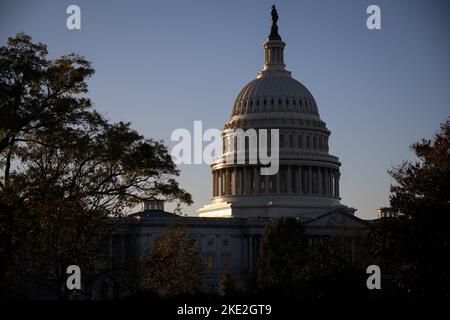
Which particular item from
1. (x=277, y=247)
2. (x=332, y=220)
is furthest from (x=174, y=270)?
(x=332, y=220)

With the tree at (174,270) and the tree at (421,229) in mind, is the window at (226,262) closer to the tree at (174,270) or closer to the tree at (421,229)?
the tree at (174,270)

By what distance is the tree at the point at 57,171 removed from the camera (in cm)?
5659

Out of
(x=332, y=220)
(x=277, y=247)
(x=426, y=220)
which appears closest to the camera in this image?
(x=426, y=220)

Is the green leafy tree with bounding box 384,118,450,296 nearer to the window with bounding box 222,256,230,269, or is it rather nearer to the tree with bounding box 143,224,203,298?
the tree with bounding box 143,224,203,298

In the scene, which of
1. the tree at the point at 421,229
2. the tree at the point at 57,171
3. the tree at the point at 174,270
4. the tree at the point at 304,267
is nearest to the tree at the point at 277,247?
the tree at the point at 304,267

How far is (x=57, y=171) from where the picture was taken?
59062mm

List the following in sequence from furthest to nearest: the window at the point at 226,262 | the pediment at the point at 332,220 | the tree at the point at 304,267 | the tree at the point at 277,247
A: 1. the pediment at the point at 332,220
2. the window at the point at 226,262
3. the tree at the point at 277,247
4. the tree at the point at 304,267

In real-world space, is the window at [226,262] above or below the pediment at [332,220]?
below

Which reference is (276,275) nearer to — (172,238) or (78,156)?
(172,238)

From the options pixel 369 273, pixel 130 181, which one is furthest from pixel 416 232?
pixel 130 181

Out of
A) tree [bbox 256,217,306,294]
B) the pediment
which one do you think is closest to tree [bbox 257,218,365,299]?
tree [bbox 256,217,306,294]

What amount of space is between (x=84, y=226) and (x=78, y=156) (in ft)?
12.5

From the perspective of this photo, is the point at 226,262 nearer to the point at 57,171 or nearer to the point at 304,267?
the point at 304,267

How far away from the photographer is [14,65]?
193 ft
